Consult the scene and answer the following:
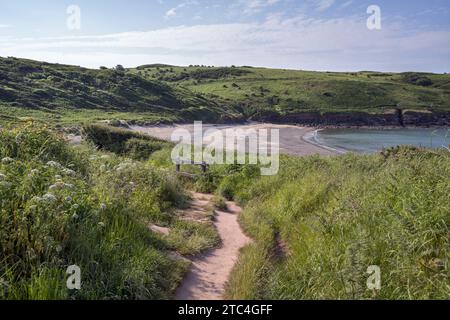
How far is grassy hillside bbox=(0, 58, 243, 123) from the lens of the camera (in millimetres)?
51969

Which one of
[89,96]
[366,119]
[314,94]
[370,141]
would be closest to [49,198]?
[370,141]

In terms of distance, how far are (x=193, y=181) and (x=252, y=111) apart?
224ft

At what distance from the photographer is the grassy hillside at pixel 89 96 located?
171 feet

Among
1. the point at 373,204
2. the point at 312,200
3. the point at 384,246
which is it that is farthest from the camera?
the point at 312,200

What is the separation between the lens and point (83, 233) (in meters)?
5.63

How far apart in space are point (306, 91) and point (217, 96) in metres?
26.3

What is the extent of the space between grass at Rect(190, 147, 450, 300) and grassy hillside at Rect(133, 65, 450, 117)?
72.8m

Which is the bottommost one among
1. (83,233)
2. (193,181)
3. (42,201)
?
(193,181)

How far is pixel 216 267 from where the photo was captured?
23.2ft

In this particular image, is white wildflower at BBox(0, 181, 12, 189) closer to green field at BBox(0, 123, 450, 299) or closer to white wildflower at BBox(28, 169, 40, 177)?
green field at BBox(0, 123, 450, 299)

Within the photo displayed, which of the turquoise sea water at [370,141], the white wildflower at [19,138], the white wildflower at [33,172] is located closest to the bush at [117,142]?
the white wildflower at [19,138]

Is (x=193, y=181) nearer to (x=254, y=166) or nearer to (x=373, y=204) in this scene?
(x=254, y=166)

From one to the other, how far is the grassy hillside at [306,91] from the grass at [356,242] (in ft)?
239
